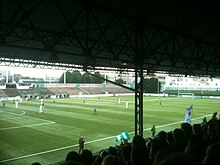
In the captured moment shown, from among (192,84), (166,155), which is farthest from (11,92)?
(166,155)

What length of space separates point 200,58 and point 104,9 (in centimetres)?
1200

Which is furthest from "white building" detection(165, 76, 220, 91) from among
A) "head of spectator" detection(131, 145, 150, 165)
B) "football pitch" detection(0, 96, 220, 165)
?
"head of spectator" detection(131, 145, 150, 165)

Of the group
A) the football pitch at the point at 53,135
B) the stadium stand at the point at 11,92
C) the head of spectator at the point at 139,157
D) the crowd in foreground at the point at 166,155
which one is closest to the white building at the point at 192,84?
the stadium stand at the point at 11,92

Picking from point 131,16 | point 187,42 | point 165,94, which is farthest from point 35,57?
point 165,94

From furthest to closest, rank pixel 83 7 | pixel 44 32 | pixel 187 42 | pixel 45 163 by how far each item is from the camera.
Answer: pixel 187 42
pixel 45 163
pixel 44 32
pixel 83 7

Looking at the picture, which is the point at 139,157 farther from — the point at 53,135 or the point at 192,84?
the point at 192,84

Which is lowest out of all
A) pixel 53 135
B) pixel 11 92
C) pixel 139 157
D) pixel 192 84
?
pixel 53 135

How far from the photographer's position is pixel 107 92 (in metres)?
85.8

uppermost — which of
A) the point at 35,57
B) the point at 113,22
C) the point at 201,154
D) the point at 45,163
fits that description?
the point at 113,22

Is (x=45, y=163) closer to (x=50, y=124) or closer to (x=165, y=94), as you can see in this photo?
(x=50, y=124)

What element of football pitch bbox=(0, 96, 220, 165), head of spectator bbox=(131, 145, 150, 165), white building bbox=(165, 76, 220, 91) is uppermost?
white building bbox=(165, 76, 220, 91)

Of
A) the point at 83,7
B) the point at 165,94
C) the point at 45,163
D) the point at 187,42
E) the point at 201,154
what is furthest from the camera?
the point at 165,94

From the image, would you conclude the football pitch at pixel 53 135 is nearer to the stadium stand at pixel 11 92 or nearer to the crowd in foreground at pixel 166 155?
the crowd in foreground at pixel 166 155

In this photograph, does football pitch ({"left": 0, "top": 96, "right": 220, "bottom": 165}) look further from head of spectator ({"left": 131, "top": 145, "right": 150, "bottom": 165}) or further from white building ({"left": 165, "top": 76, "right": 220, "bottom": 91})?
white building ({"left": 165, "top": 76, "right": 220, "bottom": 91})
